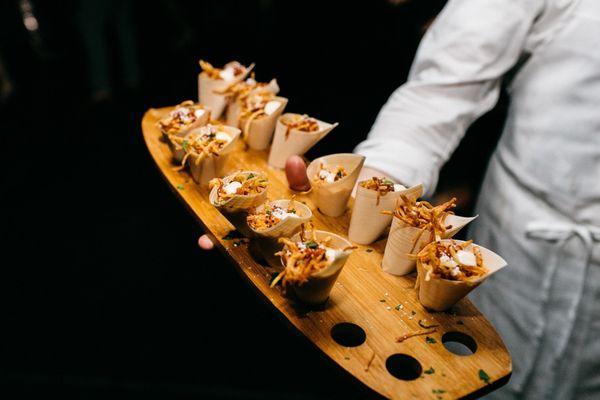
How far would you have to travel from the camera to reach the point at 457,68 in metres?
2.20

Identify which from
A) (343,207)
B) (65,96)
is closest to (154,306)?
(343,207)

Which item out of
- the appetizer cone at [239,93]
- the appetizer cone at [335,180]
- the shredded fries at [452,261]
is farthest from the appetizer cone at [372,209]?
the appetizer cone at [239,93]

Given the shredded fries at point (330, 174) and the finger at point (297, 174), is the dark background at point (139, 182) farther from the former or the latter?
the shredded fries at point (330, 174)

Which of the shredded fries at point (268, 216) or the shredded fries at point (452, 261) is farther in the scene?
the shredded fries at point (268, 216)

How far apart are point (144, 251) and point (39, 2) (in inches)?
120

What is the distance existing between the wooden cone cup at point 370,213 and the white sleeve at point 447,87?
30 centimetres

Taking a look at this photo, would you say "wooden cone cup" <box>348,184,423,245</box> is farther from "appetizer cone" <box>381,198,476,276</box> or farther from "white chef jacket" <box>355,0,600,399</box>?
"white chef jacket" <box>355,0,600,399</box>

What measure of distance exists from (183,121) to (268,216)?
834 millimetres

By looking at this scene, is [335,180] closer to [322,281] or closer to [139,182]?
[322,281]

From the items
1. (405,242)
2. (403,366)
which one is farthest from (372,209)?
(403,366)

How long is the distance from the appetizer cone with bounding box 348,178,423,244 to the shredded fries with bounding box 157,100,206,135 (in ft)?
3.08

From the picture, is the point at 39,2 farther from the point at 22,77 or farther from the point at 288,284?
the point at 288,284

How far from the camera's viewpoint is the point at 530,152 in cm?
215

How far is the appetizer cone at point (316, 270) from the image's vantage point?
1.59m
